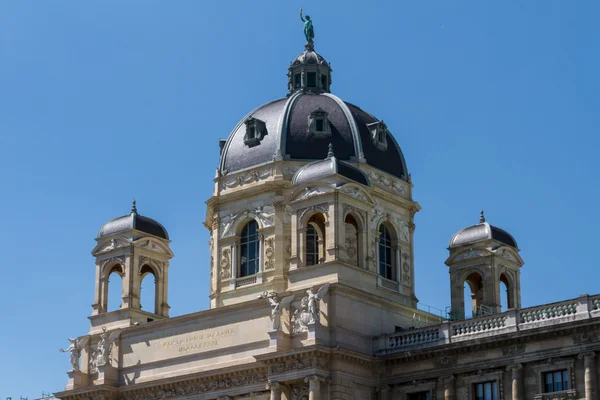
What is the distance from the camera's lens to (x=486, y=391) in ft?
194

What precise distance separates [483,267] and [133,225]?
20.4m

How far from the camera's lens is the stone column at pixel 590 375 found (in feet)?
181

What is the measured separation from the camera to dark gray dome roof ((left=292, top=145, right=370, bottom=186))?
65062mm

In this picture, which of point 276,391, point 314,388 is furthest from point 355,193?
point 276,391

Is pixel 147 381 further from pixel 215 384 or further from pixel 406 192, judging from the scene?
pixel 406 192

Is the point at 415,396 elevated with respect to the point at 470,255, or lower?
lower

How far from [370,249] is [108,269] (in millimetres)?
16472

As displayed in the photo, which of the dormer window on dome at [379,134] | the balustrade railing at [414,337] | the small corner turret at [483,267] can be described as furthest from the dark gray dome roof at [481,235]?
the balustrade railing at [414,337]

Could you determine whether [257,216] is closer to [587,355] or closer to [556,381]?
[556,381]

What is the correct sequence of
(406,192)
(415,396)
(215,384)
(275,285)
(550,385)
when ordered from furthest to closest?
1. (406,192)
2. (275,285)
3. (215,384)
4. (415,396)
5. (550,385)

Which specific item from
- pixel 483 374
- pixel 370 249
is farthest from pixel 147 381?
pixel 483 374

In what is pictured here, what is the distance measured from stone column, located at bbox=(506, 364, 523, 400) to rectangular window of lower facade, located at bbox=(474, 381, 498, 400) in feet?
3.73

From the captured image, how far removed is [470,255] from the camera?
74.1 metres

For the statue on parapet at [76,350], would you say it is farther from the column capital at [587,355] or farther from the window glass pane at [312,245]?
the column capital at [587,355]
